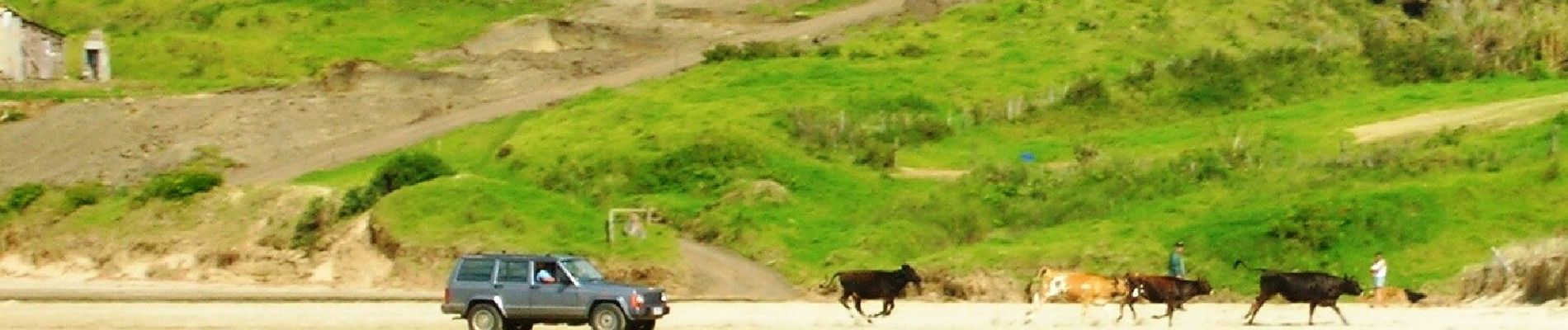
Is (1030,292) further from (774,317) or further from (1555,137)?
(1555,137)

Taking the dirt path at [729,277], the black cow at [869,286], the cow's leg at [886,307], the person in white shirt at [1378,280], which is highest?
the black cow at [869,286]

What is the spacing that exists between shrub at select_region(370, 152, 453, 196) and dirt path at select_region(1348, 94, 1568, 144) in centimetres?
2696

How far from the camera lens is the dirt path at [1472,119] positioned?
8075 cm

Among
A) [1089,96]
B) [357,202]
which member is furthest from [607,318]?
[1089,96]

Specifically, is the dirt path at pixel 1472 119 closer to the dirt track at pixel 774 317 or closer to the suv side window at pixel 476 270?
the dirt track at pixel 774 317

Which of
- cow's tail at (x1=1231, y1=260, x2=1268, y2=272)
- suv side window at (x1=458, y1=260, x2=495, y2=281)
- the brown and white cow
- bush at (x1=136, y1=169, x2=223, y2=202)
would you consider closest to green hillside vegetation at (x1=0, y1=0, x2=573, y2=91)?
bush at (x1=136, y1=169, x2=223, y2=202)

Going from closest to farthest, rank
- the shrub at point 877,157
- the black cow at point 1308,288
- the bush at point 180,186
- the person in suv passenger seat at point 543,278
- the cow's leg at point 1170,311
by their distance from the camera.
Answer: the person in suv passenger seat at point 543,278 < the black cow at point 1308,288 < the cow's leg at point 1170,311 < the bush at point 180,186 < the shrub at point 877,157

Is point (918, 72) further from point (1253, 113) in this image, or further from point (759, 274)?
point (759, 274)

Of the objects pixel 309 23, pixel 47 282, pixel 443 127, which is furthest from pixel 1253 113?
pixel 309 23

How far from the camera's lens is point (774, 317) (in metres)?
53.4

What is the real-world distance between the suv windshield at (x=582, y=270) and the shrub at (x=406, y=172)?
2914cm

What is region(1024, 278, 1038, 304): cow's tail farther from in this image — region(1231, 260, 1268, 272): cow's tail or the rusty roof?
the rusty roof

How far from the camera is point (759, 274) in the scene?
69188mm

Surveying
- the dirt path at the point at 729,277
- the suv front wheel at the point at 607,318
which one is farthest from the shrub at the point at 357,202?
the suv front wheel at the point at 607,318
